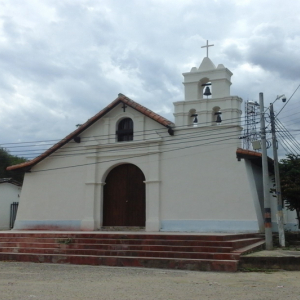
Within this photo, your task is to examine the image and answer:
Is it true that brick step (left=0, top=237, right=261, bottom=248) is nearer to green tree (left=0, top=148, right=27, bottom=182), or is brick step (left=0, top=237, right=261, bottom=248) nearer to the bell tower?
the bell tower

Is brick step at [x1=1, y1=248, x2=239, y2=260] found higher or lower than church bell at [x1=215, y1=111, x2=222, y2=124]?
lower

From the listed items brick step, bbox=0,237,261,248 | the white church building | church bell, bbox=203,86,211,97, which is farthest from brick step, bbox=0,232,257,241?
church bell, bbox=203,86,211,97

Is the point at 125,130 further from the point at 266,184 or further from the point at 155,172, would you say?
the point at 266,184

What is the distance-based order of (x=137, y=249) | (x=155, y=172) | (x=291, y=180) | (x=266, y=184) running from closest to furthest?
(x=137, y=249) → (x=266, y=184) → (x=291, y=180) → (x=155, y=172)

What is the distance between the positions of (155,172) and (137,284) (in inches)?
357

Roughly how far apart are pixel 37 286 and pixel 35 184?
39.3 ft

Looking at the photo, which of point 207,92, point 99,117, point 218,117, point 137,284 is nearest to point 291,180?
point 218,117

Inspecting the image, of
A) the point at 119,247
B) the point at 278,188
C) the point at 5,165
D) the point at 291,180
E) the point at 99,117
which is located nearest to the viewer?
the point at 119,247

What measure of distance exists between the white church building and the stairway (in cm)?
237

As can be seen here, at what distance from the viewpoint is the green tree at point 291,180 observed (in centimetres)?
1600

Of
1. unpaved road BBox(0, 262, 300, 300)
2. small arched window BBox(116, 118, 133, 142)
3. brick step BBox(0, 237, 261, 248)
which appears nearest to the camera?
unpaved road BBox(0, 262, 300, 300)

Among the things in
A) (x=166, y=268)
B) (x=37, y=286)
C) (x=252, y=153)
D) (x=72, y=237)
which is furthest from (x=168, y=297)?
A: (x=252, y=153)

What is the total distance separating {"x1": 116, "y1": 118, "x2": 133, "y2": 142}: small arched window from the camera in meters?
19.3

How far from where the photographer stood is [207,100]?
17859mm
